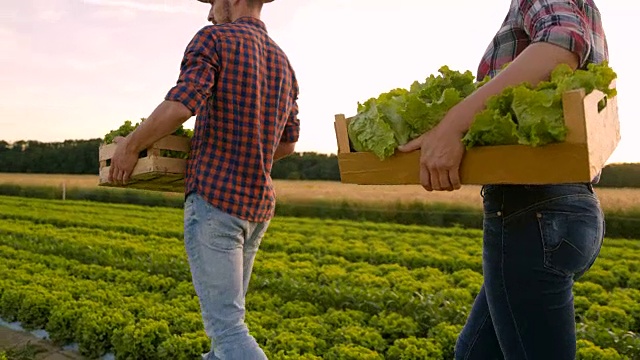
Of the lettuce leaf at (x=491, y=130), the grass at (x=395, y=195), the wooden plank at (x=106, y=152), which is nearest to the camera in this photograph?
the lettuce leaf at (x=491, y=130)

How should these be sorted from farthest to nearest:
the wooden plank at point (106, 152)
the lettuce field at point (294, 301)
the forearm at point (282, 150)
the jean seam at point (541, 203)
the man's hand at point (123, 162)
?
the lettuce field at point (294, 301) → the forearm at point (282, 150) → the wooden plank at point (106, 152) → the man's hand at point (123, 162) → the jean seam at point (541, 203)

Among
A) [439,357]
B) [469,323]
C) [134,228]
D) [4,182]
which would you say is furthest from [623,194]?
[4,182]

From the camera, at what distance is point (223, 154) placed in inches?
100

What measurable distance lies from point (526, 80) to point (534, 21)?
7.9 inches

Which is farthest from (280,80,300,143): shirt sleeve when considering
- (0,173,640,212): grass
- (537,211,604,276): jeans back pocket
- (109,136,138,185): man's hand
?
(0,173,640,212): grass

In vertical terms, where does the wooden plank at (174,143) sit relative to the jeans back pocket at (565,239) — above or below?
above

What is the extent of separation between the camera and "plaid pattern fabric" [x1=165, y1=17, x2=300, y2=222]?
2.45 meters

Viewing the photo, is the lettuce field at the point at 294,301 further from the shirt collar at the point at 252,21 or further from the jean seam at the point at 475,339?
the shirt collar at the point at 252,21

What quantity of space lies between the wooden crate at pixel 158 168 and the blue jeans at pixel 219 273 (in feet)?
0.65

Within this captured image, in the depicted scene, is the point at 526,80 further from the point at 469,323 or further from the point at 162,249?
the point at 162,249

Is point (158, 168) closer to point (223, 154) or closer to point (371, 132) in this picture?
point (223, 154)

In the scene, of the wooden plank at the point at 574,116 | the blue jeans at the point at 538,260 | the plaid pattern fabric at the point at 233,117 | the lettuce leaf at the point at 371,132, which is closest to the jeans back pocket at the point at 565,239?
the blue jeans at the point at 538,260

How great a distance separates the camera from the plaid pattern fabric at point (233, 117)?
2447 mm

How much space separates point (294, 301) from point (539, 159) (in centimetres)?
497
